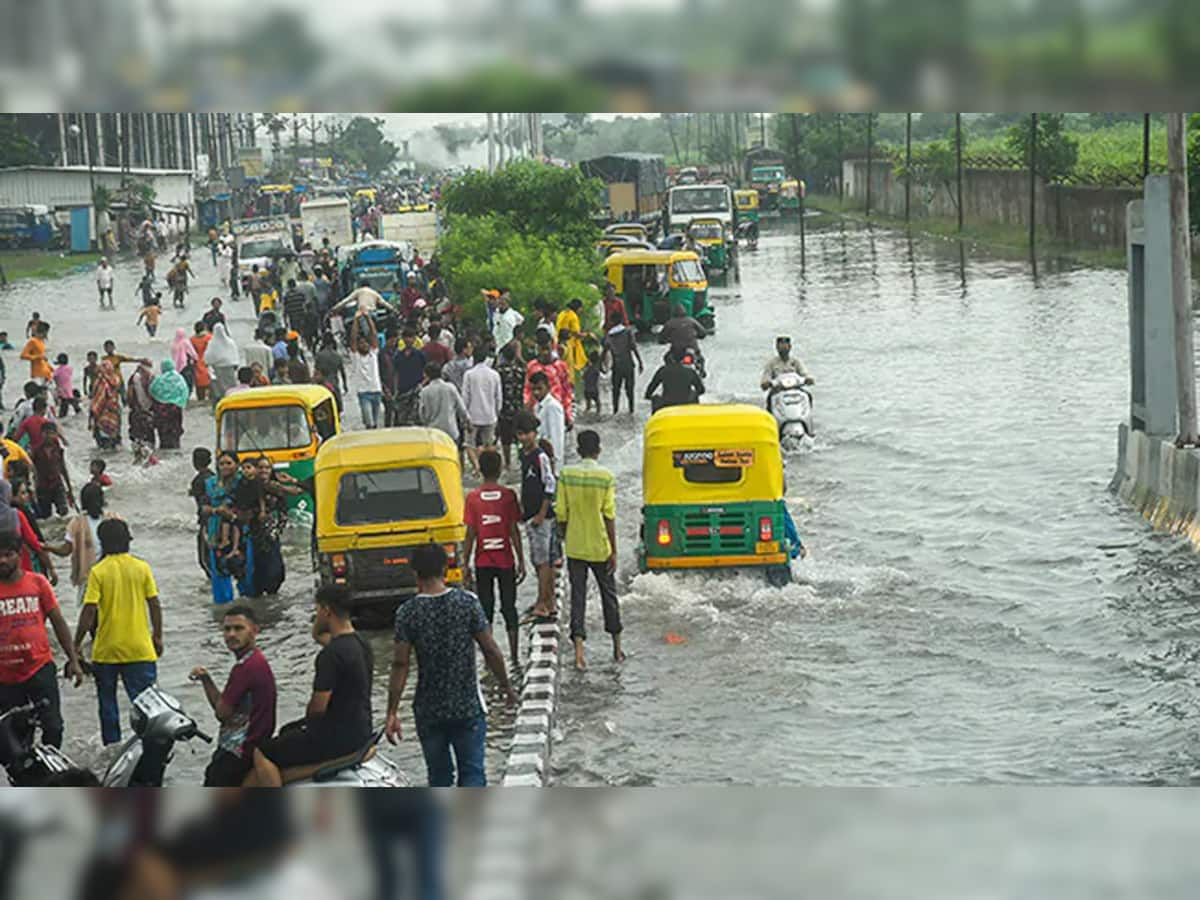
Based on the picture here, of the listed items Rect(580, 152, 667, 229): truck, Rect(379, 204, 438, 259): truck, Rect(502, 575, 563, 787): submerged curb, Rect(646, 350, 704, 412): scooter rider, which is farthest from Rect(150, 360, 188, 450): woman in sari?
Rect(580, 152, 667, 229): truck

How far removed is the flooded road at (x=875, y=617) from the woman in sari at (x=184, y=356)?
0.16 m

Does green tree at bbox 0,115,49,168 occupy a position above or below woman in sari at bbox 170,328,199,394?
above

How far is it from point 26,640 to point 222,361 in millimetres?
9850

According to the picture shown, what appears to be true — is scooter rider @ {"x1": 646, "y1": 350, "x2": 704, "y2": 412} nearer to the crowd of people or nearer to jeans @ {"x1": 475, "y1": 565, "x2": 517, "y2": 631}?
the crowd of people

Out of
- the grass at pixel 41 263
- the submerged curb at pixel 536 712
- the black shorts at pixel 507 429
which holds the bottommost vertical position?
the submerged curb at pixel 536 712

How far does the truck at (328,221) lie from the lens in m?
39.6

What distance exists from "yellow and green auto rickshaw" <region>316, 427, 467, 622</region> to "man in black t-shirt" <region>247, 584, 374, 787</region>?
428 centimetres

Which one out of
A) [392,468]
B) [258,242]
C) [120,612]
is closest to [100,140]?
[392,468]

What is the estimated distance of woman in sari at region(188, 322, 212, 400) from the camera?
60.0 ft

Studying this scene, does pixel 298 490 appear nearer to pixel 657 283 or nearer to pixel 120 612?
pixel 120 612

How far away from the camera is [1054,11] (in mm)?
5648

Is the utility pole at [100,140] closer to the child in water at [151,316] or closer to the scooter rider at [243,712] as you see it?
the child in water at [151,316]

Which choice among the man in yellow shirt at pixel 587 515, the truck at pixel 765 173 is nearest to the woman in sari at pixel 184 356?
the man in yellow shirt at pixel 587 515

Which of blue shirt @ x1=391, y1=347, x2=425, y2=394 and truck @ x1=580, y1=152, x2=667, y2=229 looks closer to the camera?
blue shirt @ x1=391, y1=347, x2=425, y2=394
